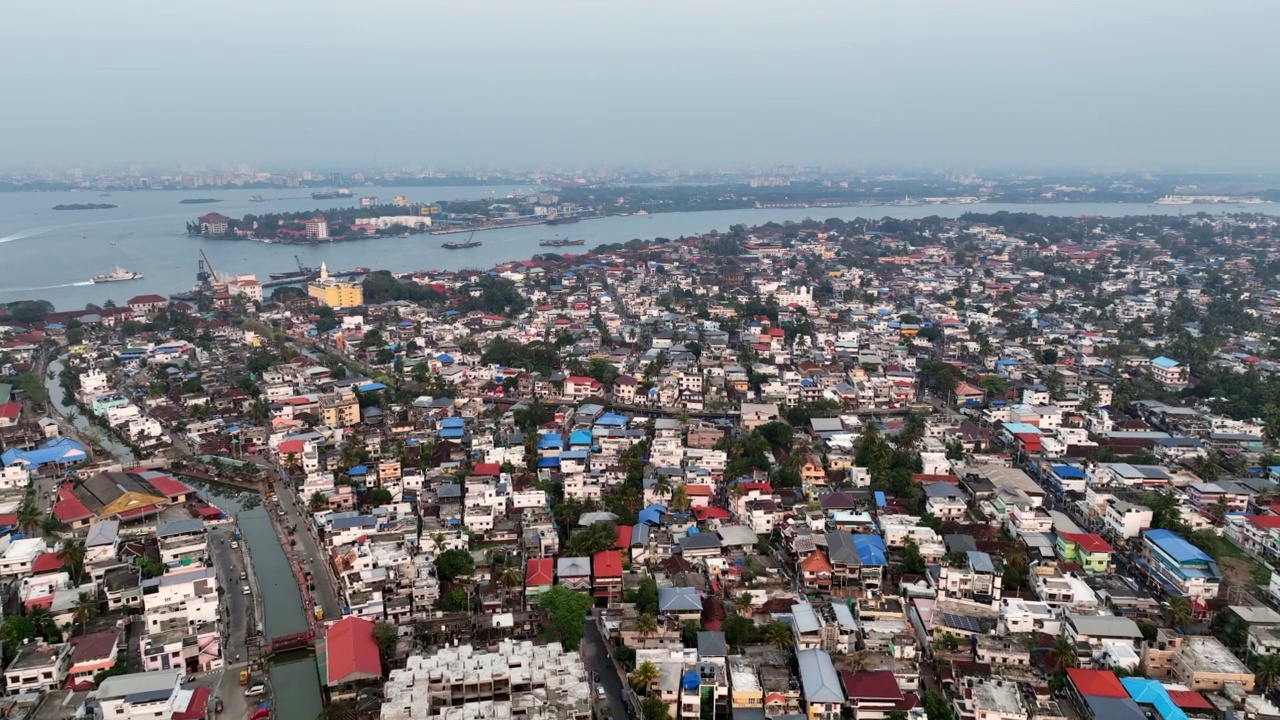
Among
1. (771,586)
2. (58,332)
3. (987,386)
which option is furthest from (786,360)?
(58,332)

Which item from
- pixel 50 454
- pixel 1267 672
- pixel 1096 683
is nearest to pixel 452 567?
pixel 1096 683

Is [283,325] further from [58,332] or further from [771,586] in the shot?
[771,586]

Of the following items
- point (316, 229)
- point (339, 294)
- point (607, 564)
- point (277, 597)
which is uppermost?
point (316, 229)

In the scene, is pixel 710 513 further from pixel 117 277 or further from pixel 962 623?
pixel 117 277

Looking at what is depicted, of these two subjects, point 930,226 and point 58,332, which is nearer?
point 58,332

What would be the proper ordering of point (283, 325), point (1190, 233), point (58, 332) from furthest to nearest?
point (1190, 233)
point (283, 325)
point (58, 332)

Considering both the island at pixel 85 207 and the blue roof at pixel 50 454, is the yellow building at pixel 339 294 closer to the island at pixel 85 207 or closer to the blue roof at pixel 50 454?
the blue roof at pixel 50 454
